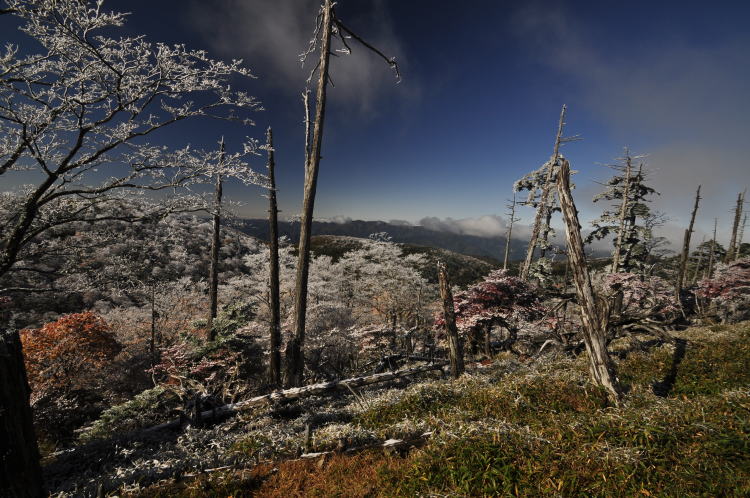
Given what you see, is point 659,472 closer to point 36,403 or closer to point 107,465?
point 107,465

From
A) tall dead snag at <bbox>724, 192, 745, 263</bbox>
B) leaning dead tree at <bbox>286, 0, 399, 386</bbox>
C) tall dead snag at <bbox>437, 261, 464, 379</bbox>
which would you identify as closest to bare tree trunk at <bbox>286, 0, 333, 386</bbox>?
leaning dead tree at <bbox>286, 0, 399, 386</bbox>

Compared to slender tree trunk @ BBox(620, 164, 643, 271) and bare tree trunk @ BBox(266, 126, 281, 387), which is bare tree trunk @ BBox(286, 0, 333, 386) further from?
slender tree trunk @ BBox(620, 164, 643, 271)

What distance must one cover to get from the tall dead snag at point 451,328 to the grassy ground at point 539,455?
117 inches

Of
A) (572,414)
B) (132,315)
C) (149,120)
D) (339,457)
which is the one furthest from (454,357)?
(132,315)

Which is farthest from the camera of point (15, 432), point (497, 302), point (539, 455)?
point (497, 302)

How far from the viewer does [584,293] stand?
677 cm

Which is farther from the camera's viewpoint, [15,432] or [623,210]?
[623,210]

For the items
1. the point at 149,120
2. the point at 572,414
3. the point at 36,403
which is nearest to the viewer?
the point at 572,414

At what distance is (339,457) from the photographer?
492 cm

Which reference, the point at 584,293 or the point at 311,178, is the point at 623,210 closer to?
the point at 584,293

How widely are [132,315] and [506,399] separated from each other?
31.4m

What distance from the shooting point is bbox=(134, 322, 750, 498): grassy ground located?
3.44m

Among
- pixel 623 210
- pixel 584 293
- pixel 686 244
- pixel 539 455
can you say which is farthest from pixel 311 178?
pixel 686 244

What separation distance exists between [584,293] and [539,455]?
4.19m
